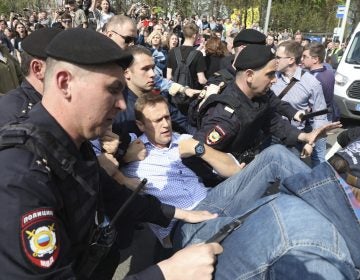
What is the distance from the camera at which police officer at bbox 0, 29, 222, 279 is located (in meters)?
1.06

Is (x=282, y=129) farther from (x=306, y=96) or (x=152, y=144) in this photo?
(x=152, y=144)

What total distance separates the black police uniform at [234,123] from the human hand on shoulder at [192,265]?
130 cm

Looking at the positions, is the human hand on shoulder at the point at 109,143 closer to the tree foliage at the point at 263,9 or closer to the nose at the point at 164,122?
the nose at the point at 164,122

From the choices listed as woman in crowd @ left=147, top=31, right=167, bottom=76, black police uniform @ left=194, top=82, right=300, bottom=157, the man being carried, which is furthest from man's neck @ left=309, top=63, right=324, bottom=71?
the man being carried

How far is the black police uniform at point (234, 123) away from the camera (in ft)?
8.64

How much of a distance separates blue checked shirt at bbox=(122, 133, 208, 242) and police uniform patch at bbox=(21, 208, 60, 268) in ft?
4.43

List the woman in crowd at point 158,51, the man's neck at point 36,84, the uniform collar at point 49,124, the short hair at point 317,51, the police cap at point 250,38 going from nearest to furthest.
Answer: the uniform collar at point 49,124, the man's neck at point 36,84, the police cap at point 250,38, the short hair at point 317,51, the woman in crowd at point 158,51

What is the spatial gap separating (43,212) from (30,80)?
1588 mm

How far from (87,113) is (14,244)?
1.56ft

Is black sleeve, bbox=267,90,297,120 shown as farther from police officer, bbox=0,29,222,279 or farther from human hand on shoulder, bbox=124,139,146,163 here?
police officer, bbox=0,29,222,279

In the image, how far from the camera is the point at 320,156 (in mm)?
4340

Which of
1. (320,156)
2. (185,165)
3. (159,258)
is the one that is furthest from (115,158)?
(320,156)

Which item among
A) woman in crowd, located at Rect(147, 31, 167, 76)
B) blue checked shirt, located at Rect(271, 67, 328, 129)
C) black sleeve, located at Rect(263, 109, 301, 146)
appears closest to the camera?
black sleeve, located at Rect(263, 109, 301, 146)

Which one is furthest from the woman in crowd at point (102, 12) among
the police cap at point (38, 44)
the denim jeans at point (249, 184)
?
the denim jeans at point (249, 184)
